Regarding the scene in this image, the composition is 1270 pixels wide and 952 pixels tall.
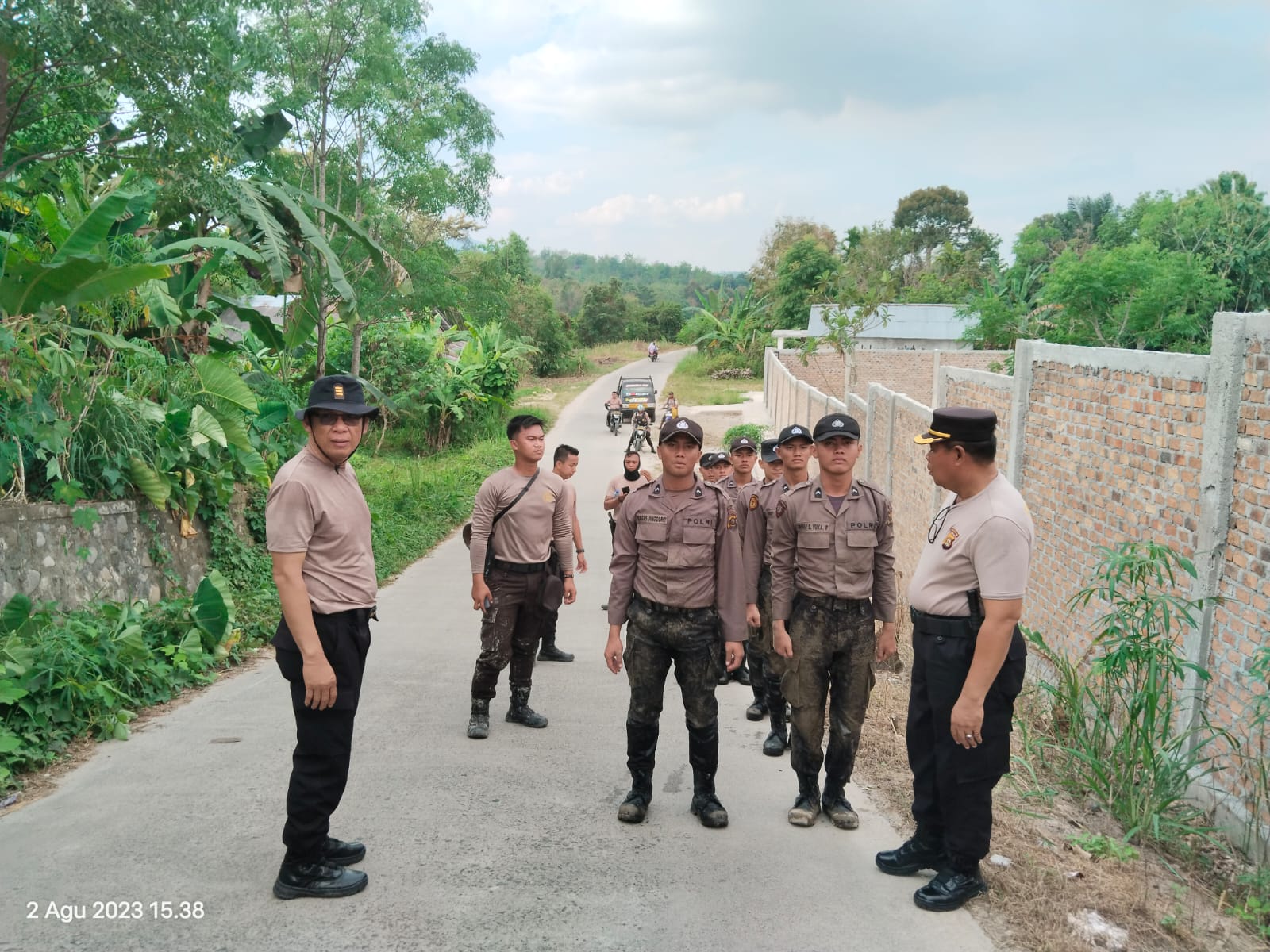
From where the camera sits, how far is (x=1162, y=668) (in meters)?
4.93

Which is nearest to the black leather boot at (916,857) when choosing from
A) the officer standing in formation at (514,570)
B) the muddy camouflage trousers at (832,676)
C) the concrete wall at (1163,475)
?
the muddy camouflage trousers at (832,676)

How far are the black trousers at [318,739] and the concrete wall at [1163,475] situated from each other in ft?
12.4

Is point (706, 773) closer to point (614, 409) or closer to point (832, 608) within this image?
point (832, 608)

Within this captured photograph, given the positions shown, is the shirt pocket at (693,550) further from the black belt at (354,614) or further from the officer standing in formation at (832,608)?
the black belt at (354,614)

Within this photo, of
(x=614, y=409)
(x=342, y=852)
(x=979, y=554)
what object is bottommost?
(x=342, y=852)

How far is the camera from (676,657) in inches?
183

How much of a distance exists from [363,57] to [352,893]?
13.0 meters

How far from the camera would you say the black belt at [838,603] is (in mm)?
4625

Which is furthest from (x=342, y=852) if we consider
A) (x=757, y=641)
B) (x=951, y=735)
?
(x=757, y=641)

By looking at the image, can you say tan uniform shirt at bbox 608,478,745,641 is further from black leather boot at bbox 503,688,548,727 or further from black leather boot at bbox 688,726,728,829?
black leather boot at bbox 503,688,548,727

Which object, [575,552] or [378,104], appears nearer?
[575,552]

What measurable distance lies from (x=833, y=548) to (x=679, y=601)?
2.54 feet

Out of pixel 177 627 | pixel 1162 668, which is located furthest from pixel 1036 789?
pixel 177 627

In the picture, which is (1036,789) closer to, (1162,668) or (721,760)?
(1162,668)
